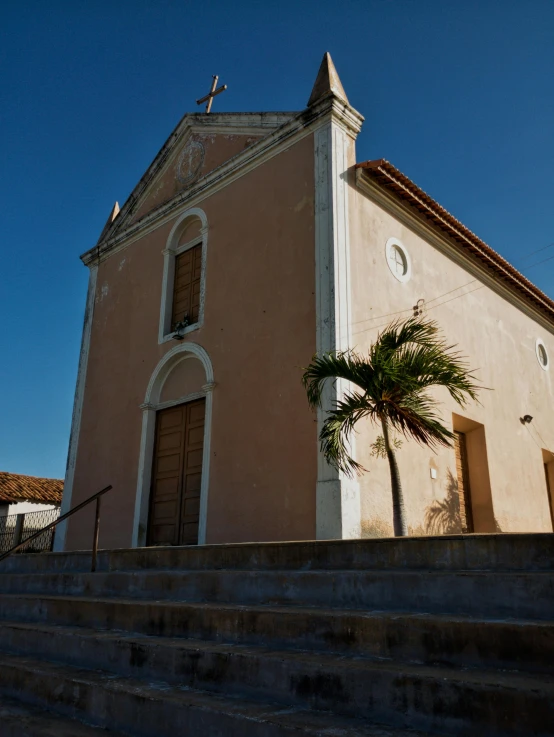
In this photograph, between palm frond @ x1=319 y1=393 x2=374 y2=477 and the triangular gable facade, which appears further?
the triangular gable facade

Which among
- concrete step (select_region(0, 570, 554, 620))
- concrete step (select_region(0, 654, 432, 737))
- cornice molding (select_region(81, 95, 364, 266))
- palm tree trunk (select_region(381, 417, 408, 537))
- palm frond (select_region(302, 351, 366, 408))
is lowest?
concrete step (select_region(0, 654, 432, 737))

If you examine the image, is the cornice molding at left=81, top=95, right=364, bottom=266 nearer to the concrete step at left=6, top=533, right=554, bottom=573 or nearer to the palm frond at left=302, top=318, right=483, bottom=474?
the palm frond at left=302, top=318, right=483, bottom=474

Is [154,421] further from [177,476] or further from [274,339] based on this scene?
[274,339]

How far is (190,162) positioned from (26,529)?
9913mm

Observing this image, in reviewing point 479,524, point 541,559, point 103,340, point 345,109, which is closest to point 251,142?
point 345,109

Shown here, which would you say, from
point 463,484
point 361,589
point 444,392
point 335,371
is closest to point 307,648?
point 361,589

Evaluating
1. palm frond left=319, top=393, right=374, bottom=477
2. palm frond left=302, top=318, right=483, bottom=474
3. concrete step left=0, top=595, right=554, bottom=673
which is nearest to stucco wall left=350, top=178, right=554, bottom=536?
palm frond left=319, top=393, right=374, bottom=477

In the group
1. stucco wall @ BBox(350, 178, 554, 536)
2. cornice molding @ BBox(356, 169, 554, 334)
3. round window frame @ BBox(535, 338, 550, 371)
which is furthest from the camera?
round window frame @ BBox(535, 338, 550, 371)

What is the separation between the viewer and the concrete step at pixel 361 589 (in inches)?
150

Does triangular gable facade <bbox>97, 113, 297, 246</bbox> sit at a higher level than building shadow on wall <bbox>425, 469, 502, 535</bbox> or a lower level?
higher

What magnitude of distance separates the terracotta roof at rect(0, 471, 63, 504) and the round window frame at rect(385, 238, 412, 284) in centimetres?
2126

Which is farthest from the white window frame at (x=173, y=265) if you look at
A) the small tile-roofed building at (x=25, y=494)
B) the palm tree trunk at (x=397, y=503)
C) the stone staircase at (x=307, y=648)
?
the small tile-roofed building at (x=25, y=494)

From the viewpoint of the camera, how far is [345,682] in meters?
3.50

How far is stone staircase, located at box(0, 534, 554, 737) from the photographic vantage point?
128 inches
